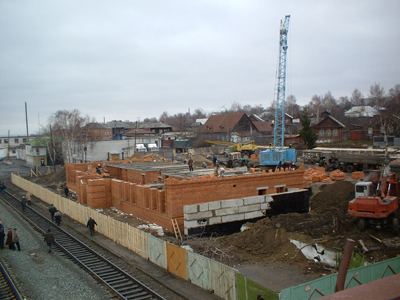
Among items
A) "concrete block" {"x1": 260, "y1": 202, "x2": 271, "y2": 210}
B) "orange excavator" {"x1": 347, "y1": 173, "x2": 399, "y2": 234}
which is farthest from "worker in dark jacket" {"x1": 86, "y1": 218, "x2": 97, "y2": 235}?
"orange excavator" {"x1": 347, "y1": 173, "x2": 399, "y2": 234}

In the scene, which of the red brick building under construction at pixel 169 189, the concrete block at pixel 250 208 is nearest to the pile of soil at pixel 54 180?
the red brick building under construction at pixel 169 189

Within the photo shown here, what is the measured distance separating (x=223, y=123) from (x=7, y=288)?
65.3 metres

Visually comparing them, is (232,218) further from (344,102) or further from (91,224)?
(344,102)

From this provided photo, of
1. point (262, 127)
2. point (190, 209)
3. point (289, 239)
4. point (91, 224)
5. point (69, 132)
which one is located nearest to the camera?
point (289, 239)

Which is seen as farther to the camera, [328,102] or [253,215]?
[328,102]

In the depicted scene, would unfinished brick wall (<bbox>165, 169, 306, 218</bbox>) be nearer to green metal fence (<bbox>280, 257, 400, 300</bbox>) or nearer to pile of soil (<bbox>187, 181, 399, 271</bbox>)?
pile of soil (<bbox>187, 181, 399, 271</bbox>)

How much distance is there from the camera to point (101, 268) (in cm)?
1455

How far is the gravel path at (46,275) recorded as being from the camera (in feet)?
39.8

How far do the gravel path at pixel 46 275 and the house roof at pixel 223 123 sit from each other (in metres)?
57.3

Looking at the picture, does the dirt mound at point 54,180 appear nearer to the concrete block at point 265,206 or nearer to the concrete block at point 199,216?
the concrete block at point 199,216

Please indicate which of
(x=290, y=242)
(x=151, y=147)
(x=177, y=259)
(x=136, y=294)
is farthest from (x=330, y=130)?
(x=136, y=294)

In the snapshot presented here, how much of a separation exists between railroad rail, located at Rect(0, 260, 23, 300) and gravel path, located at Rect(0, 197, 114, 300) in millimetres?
338

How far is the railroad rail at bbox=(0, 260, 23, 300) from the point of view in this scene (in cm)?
1174

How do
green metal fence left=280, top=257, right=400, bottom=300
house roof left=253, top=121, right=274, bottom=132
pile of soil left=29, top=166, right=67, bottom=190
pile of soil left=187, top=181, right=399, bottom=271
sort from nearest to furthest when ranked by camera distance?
green metal fence left=280, top=257, right=400, bottom=300
pile of soil left=187, top=181, right=399, bottom=271
pile of soil left=29, top=166, right=67, bottom=190
house roof left=253, top=121, right=274, bottom=132
